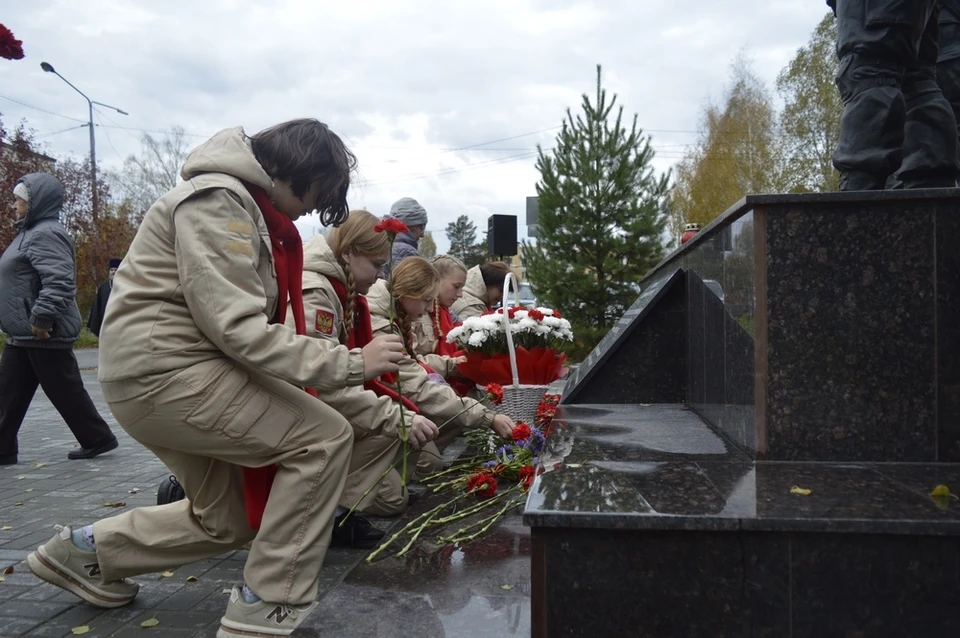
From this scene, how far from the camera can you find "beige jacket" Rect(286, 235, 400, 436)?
3.28m

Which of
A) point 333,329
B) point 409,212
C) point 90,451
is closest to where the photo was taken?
point 333,329

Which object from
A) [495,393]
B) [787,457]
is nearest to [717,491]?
[787,457]

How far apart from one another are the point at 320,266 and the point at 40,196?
3.68 m

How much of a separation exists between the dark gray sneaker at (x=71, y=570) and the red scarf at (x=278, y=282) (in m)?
0.70

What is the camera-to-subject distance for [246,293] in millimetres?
2463

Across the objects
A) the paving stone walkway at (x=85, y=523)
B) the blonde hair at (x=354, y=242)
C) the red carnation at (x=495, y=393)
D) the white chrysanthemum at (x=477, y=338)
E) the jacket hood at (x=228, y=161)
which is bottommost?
the paving stone walkway at (x=85, y=523)

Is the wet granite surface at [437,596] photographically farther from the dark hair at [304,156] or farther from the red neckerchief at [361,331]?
the dark hair at [304,156]

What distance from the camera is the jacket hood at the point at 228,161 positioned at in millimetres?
2600

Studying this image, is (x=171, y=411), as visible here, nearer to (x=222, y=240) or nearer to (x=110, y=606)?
(x=222, y=240)

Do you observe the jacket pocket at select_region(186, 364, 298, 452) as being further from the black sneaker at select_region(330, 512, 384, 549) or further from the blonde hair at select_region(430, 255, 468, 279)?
the blonde hair at select_region(430, 255, 468, 279)

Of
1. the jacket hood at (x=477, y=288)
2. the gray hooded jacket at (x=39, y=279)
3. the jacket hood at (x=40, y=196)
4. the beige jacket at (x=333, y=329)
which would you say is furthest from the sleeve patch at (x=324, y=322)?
the jacket hood at (x=477, y=288)

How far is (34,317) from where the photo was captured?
5.77 meters

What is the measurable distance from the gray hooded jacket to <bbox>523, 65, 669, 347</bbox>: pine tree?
10.4 metres

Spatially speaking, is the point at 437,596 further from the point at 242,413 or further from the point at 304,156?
the point at 304,156
